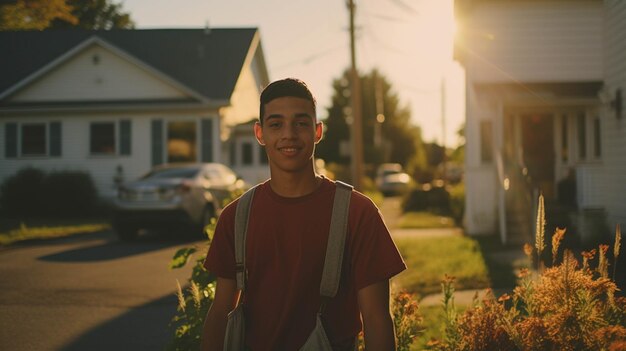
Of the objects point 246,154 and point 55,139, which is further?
point 246,154

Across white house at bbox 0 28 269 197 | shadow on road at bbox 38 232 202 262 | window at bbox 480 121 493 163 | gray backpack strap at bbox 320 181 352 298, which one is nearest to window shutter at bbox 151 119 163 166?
white house at bbox 0 28 269 197

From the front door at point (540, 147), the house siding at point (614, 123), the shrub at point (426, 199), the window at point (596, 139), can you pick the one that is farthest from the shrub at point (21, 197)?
the house siding at point (614, 123)

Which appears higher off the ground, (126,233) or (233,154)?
(233,154)

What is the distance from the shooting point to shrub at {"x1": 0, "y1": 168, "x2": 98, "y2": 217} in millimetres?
23031

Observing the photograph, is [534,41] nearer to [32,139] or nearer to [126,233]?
[126,233]

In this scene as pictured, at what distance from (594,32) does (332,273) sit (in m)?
14.2

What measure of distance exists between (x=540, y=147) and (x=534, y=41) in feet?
10.0

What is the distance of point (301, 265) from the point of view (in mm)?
2570

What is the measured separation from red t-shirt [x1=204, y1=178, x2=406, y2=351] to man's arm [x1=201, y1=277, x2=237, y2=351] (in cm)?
8

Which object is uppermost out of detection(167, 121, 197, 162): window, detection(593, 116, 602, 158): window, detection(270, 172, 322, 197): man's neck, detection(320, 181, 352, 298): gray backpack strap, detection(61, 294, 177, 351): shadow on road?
detection(167, 121, 197, 162): window

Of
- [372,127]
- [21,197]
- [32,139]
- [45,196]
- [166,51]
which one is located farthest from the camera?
[372,127]

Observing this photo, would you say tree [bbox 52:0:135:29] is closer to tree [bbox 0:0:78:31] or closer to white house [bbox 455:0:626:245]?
tree [bbox 0:0:78:31]

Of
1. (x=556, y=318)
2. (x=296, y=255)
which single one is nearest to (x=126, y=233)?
(x=556, y=318)

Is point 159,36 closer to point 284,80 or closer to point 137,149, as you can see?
point 137,149
